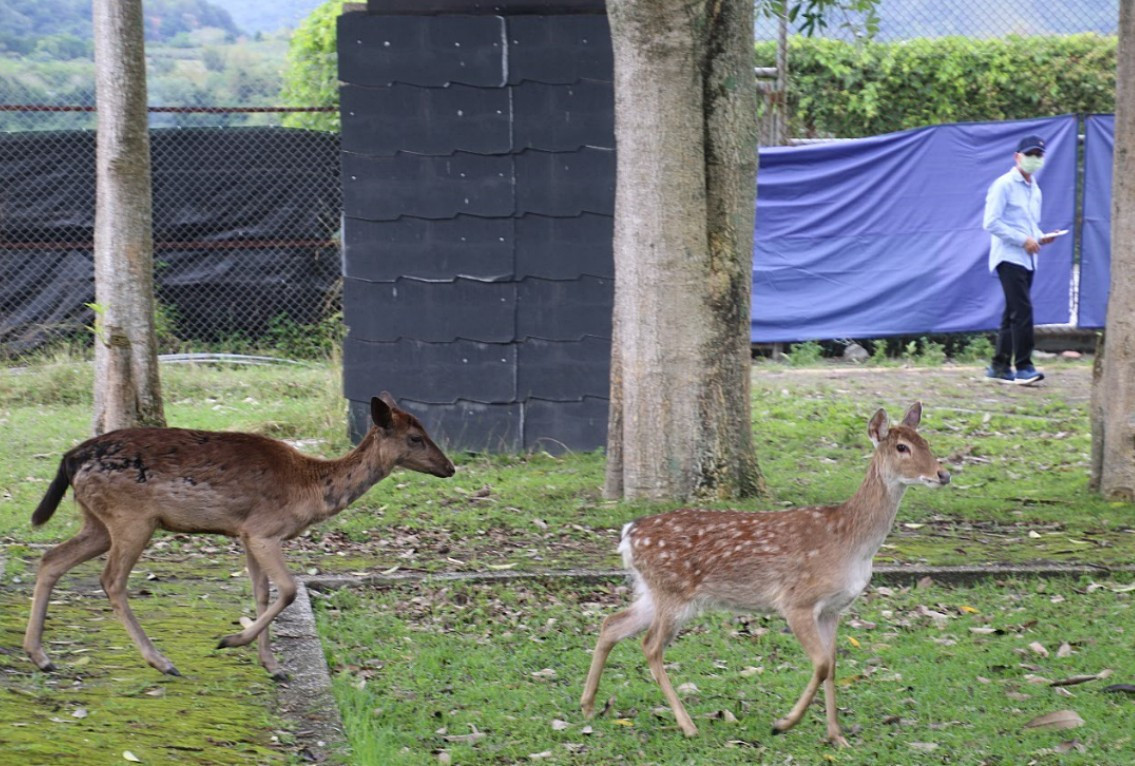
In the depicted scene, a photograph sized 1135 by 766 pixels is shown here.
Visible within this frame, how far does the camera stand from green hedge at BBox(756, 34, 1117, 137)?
1831cm

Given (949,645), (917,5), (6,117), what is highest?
(917,5)

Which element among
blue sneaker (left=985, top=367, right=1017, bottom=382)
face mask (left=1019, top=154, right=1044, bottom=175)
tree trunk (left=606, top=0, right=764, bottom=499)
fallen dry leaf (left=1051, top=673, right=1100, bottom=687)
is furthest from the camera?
face mask (left=1019, top=154, right=1044, bottom=175)

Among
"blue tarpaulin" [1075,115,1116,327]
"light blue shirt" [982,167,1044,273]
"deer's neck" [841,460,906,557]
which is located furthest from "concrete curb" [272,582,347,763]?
"blue tarpaulin" [1075,115,1116,327]

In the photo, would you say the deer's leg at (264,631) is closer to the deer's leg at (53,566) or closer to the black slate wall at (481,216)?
the deer's leg at (53,566)

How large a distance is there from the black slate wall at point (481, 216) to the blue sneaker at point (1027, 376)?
519cm

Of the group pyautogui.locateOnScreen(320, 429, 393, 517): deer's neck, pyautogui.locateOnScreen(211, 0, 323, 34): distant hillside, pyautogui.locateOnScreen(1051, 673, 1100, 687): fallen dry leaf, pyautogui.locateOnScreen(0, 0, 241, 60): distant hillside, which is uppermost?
pyautogui.locateOnScreen(211, 0, 323, 34): distant hillside

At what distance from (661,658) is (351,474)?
6.06ft

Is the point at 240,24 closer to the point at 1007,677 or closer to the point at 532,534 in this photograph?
the point at 532,534

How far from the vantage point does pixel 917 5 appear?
18922mm

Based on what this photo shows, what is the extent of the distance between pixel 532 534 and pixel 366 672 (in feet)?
8.26

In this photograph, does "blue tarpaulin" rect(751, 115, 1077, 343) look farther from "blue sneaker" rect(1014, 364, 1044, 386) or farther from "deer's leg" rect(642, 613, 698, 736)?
"deer's leg" rect(642, 613, 698, 736)

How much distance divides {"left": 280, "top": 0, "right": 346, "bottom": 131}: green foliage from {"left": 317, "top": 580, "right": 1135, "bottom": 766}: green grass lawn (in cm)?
1187

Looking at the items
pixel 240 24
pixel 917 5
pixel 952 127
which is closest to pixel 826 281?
pixel 952 127

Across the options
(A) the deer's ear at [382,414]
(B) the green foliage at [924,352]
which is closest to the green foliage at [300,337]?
(B) the green foliage at [924,352]
